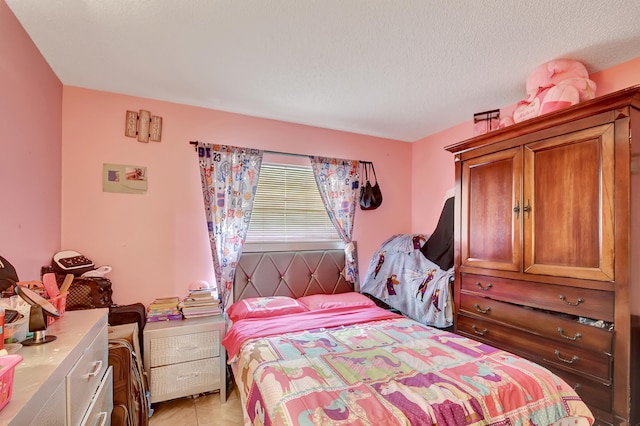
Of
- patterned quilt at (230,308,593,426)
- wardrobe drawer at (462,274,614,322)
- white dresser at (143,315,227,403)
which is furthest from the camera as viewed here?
white dresser at (143,315,227,403)

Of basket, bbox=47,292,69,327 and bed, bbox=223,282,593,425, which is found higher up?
basket, bbox=47,292,69,327

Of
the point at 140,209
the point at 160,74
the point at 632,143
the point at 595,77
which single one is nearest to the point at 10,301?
→ the point at 140,209

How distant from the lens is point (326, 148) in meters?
3.40

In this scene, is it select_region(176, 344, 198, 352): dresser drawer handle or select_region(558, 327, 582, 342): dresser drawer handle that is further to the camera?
select_region(176, 344, 198, 352): dresser drawer handle

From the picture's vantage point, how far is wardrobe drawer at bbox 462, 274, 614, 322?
65.9 inches

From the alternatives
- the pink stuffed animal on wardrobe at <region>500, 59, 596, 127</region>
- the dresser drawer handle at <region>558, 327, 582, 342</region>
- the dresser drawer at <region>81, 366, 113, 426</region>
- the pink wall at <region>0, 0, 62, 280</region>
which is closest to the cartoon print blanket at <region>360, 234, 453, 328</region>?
the dresser drawer handle at <region>558, 327, 582, 342</region>

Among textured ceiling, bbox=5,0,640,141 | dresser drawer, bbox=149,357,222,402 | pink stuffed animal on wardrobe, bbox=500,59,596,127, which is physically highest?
textured ceiling, bbox=5,0,640,141

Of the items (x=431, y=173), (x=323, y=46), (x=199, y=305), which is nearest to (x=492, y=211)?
(x=431, y=173)

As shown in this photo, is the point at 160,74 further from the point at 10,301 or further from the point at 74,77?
the point at 10,301

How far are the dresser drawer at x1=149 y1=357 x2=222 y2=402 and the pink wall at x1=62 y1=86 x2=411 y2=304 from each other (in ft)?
2.10

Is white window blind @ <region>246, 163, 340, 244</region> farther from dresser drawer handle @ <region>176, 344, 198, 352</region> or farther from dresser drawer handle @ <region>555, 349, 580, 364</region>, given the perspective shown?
dresser drawer handle @ <region>555, 349, 580, 364</region>

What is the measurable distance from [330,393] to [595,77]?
2719 mm

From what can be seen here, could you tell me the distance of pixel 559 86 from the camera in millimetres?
1938

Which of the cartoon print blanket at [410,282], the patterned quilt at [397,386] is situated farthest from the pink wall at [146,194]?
the cartoon print blanket at [410,282]
